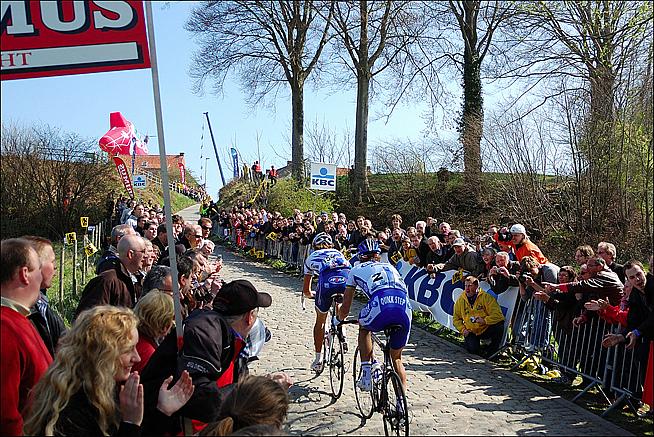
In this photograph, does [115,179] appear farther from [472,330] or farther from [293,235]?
[472,330]

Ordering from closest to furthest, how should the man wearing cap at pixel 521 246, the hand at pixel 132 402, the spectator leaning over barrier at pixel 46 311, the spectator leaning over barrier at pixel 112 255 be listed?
the hand at pixel 132 402
the spectator leaning over barrier at pixel 46 311
the spectator leaning over barrier at pixel 112 255
the man wearing cap at pixel 521 246

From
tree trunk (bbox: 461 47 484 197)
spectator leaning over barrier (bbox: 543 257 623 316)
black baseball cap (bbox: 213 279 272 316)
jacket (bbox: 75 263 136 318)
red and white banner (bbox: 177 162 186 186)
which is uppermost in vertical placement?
tree trunk (bbox: 461 47 484 197)

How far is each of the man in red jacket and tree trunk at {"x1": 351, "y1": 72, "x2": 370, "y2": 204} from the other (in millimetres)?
29885

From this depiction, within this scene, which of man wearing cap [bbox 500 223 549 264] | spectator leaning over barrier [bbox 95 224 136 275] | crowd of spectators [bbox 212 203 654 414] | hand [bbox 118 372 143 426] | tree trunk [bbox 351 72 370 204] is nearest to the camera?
hand [bbox 118 372 143 426]

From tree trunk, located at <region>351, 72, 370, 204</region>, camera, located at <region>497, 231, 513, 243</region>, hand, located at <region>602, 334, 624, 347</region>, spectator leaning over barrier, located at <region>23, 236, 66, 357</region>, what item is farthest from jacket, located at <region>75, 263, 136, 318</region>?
tree trunk, located at <region>351, 72, 370, 204</region>

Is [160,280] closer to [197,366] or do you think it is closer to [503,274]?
[197,366]

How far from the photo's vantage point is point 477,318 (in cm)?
1055

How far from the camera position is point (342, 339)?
28.5 ft

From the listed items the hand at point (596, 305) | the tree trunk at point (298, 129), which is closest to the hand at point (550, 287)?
the hand at point (596, 305)

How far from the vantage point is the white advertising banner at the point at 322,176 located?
22.9m

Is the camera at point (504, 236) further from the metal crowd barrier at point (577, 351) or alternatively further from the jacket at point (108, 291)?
the jacket at point (108, 291)

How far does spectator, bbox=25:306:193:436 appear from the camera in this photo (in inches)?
133

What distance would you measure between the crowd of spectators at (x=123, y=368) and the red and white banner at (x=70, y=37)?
4.11 feet

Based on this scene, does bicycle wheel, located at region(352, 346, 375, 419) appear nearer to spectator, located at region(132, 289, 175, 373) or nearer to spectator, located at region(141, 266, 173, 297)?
spectator, located at region(141, 266, 173, 297)
